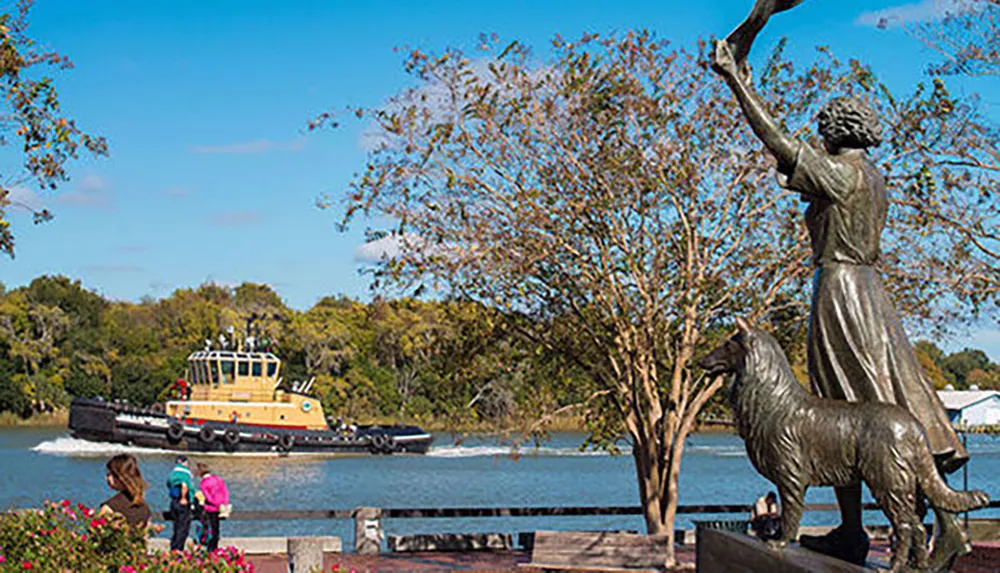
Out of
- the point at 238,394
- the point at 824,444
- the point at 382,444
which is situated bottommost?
the point at 382,444

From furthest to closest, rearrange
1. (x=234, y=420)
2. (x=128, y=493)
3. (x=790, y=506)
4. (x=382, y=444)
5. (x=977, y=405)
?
(x=977, y=405)
(x=382, y=444)
(x=234, y=420)
(x=128, y=493)
(x=790, y=506)

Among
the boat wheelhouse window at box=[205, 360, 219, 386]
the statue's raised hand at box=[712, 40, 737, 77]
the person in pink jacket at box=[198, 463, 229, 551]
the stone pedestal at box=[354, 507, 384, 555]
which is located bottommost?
the stone pedestal at box=[354, 507, 384, 555]

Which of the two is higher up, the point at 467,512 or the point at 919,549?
the point at 919,549

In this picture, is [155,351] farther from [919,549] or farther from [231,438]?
[919,549]

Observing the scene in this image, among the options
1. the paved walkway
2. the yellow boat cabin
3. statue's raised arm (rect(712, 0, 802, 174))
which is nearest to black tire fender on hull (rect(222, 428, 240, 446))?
the yellow boat cabin

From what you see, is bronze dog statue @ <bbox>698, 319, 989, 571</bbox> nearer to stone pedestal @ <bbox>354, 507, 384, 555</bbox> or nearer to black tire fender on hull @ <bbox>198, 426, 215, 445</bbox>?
stone pedestal @ <bbox>354, 507, 384, 555</bbox>

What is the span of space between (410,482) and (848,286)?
110 ft

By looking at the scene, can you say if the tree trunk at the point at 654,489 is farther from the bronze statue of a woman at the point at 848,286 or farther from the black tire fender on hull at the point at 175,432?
the black tire fender on hull at the point at 175,432

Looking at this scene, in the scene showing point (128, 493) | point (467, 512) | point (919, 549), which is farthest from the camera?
point (467, 512)

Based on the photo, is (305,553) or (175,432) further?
(175,432)

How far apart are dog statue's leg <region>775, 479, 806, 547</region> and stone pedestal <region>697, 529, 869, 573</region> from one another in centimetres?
9

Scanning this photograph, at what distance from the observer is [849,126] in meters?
6.91

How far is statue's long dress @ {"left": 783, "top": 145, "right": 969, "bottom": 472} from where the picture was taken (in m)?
6.57

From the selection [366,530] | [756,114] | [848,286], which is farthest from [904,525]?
[366,530]
